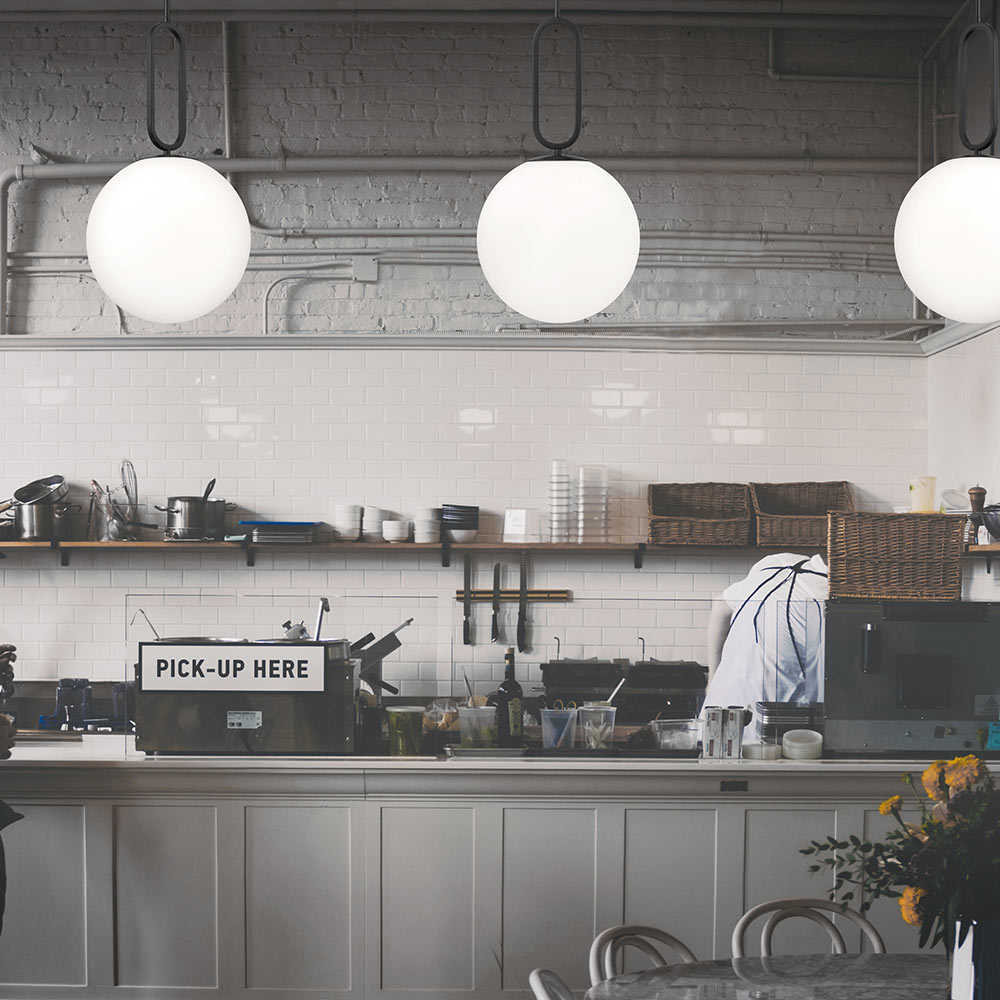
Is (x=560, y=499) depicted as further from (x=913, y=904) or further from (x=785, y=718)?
(x=913, y=904)

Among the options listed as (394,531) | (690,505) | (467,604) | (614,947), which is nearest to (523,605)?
(467,604)

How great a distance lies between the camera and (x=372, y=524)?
519cm

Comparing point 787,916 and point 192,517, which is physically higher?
point 192,517

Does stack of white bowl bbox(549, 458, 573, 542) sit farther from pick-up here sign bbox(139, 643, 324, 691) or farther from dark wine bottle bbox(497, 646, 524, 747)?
pick-up here sign bbox(139, 643, 324, 691)

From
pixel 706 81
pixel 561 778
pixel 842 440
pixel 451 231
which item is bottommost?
pixel 561 778

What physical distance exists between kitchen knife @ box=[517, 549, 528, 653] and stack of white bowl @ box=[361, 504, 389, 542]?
2.42 ft

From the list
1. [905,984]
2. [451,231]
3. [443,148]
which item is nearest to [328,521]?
[451,231]

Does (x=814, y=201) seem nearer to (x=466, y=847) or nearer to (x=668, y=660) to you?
(x=668, y=660)

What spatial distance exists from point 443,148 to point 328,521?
201cm

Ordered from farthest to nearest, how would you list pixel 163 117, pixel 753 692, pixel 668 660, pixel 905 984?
pixel 163 117 < pixel 668 660 < pixel 753 692 < pixel 905 984

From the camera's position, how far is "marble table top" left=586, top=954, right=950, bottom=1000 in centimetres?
216

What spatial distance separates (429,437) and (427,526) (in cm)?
50

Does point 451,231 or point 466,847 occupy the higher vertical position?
point 451,231

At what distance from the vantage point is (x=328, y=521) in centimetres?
536
